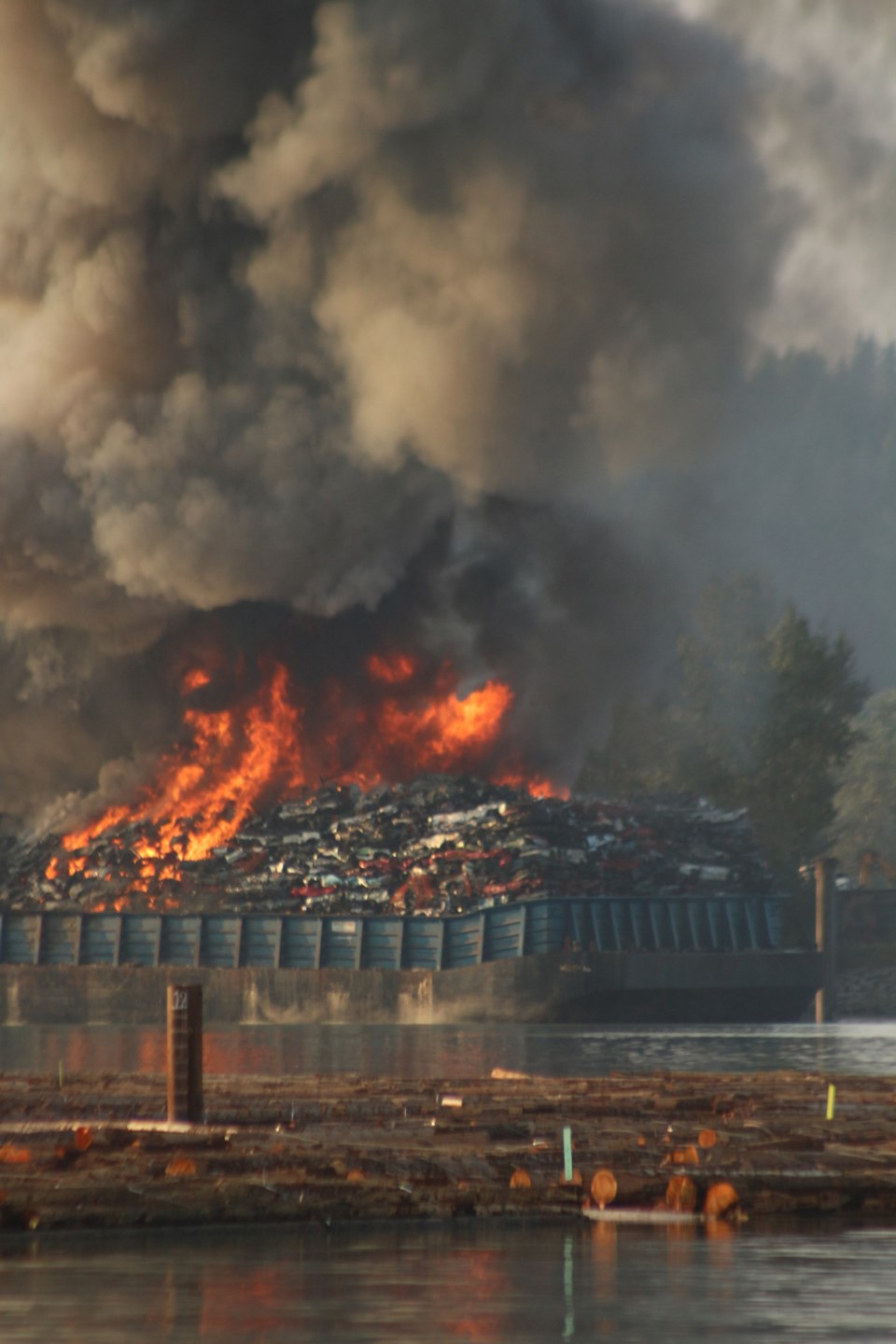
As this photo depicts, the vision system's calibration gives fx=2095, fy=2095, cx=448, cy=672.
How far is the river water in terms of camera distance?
45.8ft

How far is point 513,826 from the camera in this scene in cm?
7781

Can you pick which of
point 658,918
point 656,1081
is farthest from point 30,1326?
point 658,918

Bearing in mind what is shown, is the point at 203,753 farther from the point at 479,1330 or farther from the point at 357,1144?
the point at 479,1330

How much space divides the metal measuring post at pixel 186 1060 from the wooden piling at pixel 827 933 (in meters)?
52.9

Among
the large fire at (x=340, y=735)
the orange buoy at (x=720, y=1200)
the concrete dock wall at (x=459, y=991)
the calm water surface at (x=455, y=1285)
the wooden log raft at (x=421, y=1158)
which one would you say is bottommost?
the calm water surface at (x=455, y=1285)

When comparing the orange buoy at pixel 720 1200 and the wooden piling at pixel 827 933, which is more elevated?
the wooden piling at pixel 827 933

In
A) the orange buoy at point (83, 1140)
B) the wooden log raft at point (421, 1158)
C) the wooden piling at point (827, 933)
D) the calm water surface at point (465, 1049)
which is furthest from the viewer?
the wooden piling at point (827, 933)

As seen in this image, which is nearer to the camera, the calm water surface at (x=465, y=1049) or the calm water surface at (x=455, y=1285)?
the calm water surface at (x=455, y=1285)

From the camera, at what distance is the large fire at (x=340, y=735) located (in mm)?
94250

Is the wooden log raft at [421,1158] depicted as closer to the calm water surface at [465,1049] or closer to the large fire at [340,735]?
the calm water surface at [465,1049]

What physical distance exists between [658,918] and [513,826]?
6.79 m

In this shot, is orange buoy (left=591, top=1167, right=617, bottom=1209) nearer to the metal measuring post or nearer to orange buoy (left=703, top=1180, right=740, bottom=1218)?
orange buoy (left=703, top=1180, right=740, bottom=1218)

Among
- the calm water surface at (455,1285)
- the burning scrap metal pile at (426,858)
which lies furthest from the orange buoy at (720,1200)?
the burning scrap metal pile at (426,858)

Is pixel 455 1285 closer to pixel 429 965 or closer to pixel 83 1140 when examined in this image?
pixel 83 1140
